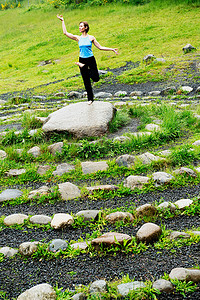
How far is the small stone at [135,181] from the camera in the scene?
5080mm

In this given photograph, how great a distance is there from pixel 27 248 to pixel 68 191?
5.20ft

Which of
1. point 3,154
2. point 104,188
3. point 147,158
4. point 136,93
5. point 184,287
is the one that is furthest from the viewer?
point 136,93

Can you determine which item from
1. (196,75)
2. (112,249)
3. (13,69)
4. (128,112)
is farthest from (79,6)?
(112,249)

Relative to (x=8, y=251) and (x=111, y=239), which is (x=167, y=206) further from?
(x=8, y=251)

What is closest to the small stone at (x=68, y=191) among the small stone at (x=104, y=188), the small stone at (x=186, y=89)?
the small stone at (x=104, y=188)

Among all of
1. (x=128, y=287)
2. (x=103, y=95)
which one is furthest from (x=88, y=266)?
(x=103, y=95)

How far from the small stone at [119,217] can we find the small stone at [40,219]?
82cm

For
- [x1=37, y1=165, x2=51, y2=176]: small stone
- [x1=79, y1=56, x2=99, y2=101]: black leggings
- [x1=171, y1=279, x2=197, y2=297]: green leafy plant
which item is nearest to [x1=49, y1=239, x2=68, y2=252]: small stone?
[x1=171, y1=279, x2=197, y2=297]: green leafy plant

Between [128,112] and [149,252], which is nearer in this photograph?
[149,252]

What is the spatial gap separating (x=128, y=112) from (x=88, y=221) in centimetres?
529

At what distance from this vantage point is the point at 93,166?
596 cm

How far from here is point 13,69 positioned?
21.8 meters

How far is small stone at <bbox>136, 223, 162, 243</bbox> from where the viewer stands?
3.58 metres

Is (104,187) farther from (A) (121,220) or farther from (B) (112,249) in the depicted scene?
(B) (112,249)
